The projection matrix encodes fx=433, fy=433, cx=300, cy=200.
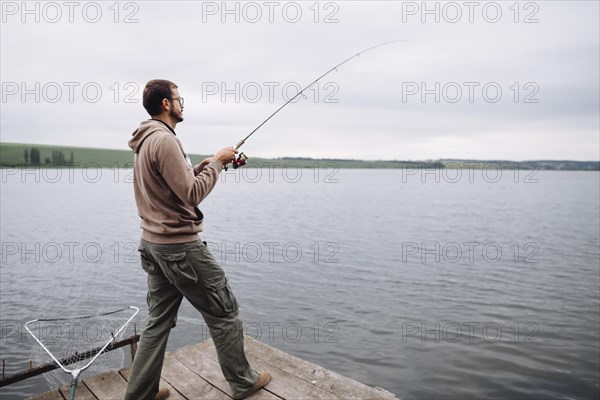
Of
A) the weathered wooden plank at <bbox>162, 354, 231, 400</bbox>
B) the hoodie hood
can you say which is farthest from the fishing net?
the hoodie hood

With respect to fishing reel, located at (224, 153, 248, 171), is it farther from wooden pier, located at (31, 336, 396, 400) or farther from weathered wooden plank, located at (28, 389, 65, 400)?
weathered wooden plank, located at (28, 389, 65, 400)

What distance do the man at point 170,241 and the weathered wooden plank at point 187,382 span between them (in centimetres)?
37

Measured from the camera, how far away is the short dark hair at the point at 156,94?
10.7 ft

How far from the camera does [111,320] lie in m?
7.77

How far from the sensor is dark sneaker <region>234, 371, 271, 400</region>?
12.4 ft

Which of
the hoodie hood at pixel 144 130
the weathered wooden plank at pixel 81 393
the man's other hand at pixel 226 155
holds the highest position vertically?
the hoodie hood at pixel 144 130

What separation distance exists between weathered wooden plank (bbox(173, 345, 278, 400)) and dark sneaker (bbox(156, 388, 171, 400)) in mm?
402

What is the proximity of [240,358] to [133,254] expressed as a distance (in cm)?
1358

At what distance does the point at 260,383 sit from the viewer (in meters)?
3.87

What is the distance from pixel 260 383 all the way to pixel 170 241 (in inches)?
63.5

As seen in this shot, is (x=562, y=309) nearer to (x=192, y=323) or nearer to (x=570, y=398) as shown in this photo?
(x=570, y=398)

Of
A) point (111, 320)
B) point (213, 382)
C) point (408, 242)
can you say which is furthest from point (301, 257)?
point (213, 382)

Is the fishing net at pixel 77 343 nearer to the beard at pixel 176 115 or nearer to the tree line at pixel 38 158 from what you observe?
the beard at pixel 176 115

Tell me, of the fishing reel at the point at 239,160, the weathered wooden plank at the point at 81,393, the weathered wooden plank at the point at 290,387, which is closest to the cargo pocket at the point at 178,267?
the fishing reel at the point at 239,160
